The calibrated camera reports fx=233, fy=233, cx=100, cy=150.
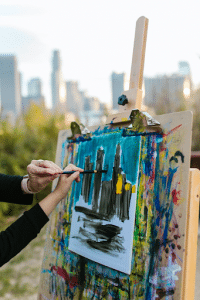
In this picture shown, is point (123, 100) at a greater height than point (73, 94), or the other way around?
point (73, 94)

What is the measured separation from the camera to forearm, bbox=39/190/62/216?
76 centimetres

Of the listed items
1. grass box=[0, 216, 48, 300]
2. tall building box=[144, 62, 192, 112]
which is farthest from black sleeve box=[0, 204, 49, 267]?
tall building box=[144, 62, 192, 112]

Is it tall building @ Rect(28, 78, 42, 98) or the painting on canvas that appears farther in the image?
tall building @ Rect(28, 78, 42, 98)

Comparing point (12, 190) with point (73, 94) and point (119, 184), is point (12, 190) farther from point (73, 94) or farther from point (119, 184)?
point (73, 94)

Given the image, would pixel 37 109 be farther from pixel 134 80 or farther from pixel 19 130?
pixel 134 80

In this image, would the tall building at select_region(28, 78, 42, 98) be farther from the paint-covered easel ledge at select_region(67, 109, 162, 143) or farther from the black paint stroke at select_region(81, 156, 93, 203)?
the black paint stroke at select_region(81, 156, 93, 203)

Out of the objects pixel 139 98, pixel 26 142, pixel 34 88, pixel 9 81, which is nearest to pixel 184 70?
pixel 26 142

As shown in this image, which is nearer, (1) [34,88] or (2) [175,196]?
(2) [175,196]

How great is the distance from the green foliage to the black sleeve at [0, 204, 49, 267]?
273cm

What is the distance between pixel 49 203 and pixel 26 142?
10.7 feet

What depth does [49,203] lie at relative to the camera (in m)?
0.78

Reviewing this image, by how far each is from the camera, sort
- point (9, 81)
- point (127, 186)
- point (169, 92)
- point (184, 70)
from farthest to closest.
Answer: point (9, 81) → point (184, 70) → point (169, 92) → point (127, 186)

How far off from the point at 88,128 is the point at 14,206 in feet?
9.37

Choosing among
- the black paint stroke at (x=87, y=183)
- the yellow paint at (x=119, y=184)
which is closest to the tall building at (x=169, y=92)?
the black paint stroke at (x=87, y=183)
